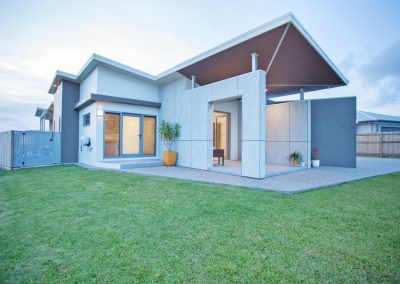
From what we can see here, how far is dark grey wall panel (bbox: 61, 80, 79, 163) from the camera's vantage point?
10781 millimetres

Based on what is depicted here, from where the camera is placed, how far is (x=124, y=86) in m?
9.81

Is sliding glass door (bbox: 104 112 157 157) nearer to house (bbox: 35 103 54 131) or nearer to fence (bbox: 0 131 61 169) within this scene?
fence (bbox: 0 131 61 169)

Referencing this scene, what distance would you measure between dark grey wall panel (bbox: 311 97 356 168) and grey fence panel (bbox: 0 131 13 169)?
47.7 feet

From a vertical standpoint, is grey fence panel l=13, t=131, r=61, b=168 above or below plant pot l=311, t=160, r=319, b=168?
above

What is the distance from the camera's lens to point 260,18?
11.9 metres

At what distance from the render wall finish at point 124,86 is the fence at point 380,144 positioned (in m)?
16.1

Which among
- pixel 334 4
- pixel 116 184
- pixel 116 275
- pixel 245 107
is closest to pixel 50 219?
pixel 116 275

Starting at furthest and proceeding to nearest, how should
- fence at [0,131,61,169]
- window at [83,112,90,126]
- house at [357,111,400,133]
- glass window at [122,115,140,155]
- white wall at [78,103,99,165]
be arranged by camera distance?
1. house at [357,111,400,133]
2. window at [83,112,90,126]
3. glass window at [122,115,140,155]
4. fence at [0,131,61,169]
5. white wall at [78,103,99,165]

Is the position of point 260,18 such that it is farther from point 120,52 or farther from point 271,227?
point 271,227

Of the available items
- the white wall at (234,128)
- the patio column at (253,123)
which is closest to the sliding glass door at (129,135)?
the white wall at (234,128)

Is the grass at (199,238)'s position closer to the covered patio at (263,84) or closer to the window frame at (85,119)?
the covered patio at (263,84)

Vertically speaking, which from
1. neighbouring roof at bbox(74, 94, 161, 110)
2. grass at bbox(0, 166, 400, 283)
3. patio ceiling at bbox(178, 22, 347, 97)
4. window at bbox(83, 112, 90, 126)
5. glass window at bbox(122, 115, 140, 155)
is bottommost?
grass at bbox(0, 166, 400, 283)

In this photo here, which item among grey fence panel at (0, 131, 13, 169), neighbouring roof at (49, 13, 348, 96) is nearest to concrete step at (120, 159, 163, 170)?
neighbouring roof at (49, 13, 348, 96)

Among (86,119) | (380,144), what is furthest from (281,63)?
(380,144)
